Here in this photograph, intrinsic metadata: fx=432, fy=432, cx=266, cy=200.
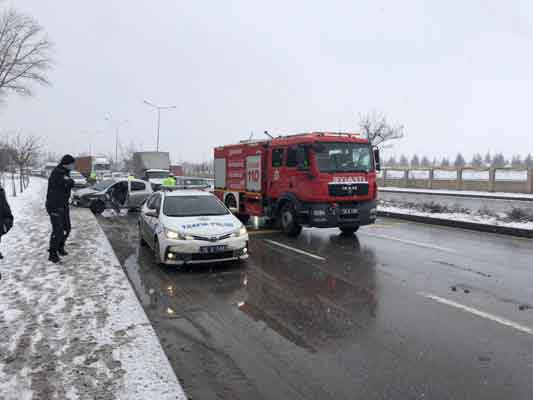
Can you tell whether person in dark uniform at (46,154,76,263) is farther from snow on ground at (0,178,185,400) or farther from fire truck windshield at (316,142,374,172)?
fire truck windshield at (316,142,374,172)

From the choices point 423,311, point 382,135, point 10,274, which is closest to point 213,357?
point 423,311

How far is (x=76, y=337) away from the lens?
4.51 metres

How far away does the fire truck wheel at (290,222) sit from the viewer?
11.5 meters

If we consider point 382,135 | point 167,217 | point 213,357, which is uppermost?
point 382,135

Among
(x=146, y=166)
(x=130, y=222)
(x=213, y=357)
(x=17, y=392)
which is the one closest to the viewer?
(x=17, y=392)

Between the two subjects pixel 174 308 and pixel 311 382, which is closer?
pixel 311 382

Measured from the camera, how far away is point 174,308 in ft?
18.8

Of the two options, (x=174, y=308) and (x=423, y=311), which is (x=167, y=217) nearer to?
(x=174, y=308)

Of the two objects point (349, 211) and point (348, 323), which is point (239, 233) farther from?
point (349, 211)

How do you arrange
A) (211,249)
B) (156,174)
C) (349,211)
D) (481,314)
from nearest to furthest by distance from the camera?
(481,314)
(211,249)
(349,211)
(156,174)

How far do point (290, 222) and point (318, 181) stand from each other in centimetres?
146

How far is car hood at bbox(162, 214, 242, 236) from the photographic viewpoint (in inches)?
307

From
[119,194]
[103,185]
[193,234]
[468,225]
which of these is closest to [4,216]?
[193,234]

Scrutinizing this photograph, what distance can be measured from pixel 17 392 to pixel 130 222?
12304mm
